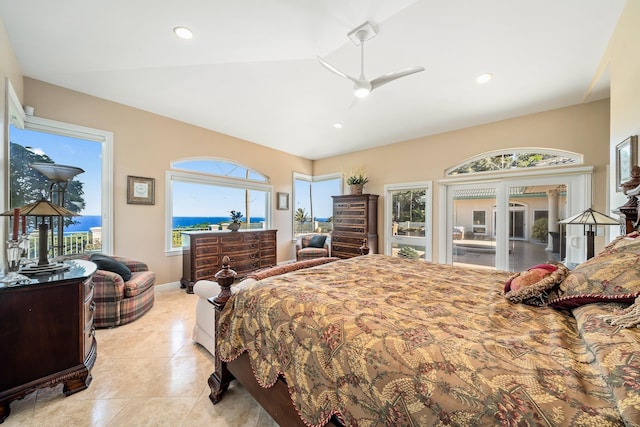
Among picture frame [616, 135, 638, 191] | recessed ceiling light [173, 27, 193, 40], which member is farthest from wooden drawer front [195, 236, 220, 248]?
picture frame [616, 135, 638, 191]

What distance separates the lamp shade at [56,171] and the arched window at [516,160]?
5.46m

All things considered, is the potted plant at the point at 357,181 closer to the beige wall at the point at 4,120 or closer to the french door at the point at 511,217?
the french door at the point at 511,217

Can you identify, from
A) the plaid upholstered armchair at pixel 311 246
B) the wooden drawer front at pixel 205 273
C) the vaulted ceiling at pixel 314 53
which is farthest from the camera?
the plaid upholstered armchair at pixel 311 246

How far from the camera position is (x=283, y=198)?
6.00 m

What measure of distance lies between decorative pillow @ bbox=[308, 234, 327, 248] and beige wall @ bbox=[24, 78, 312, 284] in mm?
2732

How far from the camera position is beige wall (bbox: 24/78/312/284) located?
3244 millimetres

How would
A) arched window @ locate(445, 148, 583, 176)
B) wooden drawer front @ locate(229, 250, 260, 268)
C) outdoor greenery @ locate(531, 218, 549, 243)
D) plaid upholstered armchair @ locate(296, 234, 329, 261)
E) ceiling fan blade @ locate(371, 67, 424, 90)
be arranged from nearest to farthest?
ceiling fan blade @ locate(371, 67, 424, 90), arched window @ locate(445, 148, 583, 176), outdoor greenery @ locate(531, 218, 549, 243), wooden drawer front @ locate(229, 250, 260, 268), plaid upholstered armchair @ locate(296, 234, 329, 261)

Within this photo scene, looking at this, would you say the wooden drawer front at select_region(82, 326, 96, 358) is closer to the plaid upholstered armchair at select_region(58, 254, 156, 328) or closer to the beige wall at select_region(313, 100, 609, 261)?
the plaid upholstered armchair at select_region(58, 254, 156, 328)

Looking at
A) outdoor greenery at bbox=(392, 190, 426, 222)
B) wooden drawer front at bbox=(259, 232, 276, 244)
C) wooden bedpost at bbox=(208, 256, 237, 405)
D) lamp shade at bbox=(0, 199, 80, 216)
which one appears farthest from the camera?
wooden drawer front at bbox=(259, 232, 276, 244)

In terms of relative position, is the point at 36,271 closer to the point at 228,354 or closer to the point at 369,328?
the point at 228,354

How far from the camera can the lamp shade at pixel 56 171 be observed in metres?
2.58

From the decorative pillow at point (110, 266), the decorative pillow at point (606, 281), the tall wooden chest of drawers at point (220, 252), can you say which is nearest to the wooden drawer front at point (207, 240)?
the tall wooden chest of drawers at point (220, 252)

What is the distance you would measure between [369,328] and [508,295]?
0.96m

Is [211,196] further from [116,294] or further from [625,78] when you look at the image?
[625,78]
